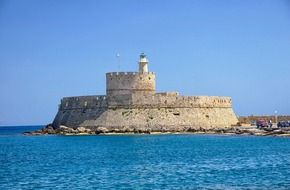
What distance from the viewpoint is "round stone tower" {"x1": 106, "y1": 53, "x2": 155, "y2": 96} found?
3581 centimetres

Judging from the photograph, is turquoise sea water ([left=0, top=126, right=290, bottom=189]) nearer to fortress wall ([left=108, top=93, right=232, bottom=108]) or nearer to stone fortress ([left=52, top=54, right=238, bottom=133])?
stone fortress ([left=52, top=54, right=238, bottom=133])

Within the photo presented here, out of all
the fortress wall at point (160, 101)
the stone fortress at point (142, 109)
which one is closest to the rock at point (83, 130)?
the stone fortress at point (142, 109)

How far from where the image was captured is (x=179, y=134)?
112 feet

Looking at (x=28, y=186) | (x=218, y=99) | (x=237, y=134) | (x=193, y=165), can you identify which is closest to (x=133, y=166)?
(x=193, y=165)

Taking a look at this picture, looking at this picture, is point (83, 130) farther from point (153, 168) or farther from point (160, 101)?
point (153, 168)

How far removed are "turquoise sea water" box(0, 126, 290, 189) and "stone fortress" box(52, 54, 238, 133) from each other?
9699 mm

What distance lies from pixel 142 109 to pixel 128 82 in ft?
6.88

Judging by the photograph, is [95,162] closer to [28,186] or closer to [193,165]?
[193,165]

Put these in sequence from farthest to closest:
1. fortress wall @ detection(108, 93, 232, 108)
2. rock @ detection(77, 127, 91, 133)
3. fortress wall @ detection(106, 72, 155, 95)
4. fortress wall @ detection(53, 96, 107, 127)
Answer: fortress wall @ detection(106, 72, 155, 95), fortress wall @ detection(53, 96, 107, 127), rock @ detection(77, 127, 91, 133), fortress wall @ detection(108, 93, 232, 108)

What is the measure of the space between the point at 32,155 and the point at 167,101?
13.9 m

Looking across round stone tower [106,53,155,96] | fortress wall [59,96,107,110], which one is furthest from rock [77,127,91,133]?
round stone tower [106,53,155,96]

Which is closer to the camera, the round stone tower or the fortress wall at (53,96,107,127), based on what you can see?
the fortress wall at (53,96,107,127)

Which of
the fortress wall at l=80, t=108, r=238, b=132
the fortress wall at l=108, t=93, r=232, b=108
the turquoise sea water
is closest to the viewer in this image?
the turquoise sea water

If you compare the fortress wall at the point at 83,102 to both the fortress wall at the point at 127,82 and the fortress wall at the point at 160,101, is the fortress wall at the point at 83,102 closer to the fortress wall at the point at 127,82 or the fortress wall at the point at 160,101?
the fortress wall at the point at 160,101
